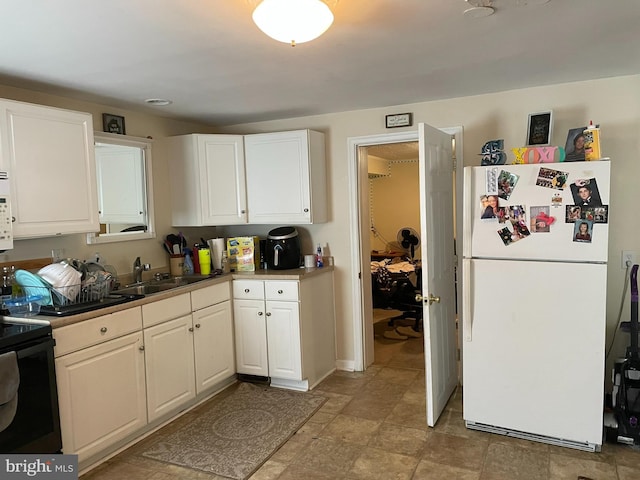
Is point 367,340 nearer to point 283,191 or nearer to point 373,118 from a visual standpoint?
point 283,191

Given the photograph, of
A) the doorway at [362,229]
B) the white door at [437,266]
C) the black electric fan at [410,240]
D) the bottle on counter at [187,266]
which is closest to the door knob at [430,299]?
the white door at [437,266]

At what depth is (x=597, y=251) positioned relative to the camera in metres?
2.56

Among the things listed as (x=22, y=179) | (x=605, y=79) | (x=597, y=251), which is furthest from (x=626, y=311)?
(x=22, y=179)

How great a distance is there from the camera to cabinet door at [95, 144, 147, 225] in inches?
133

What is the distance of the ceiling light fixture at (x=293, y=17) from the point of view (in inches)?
61.3

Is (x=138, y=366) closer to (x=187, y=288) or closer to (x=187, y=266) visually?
(x=187, y=288)

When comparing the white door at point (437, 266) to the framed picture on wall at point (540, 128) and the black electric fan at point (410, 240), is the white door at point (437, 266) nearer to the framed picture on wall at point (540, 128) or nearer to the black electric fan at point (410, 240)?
the framed picture on wall at point (540, 128)

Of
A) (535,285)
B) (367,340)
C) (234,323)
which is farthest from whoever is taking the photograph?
(367,340)

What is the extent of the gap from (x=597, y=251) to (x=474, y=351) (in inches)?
35.3

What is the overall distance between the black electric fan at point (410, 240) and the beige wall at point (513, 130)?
284 cm

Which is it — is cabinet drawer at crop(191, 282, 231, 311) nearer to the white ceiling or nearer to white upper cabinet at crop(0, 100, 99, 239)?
white upper cabinet at crop(0, 100, 99, 239)

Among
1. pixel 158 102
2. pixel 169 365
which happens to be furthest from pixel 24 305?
pixel 158 102

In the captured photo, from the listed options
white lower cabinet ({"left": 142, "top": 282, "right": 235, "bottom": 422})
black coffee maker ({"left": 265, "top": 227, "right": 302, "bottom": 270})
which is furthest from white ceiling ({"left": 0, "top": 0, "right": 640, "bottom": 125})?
white lower cabinet ({"left": 142, "top": 282, "right": 235, "bottom": 422})

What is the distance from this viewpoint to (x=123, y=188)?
11.7ft
